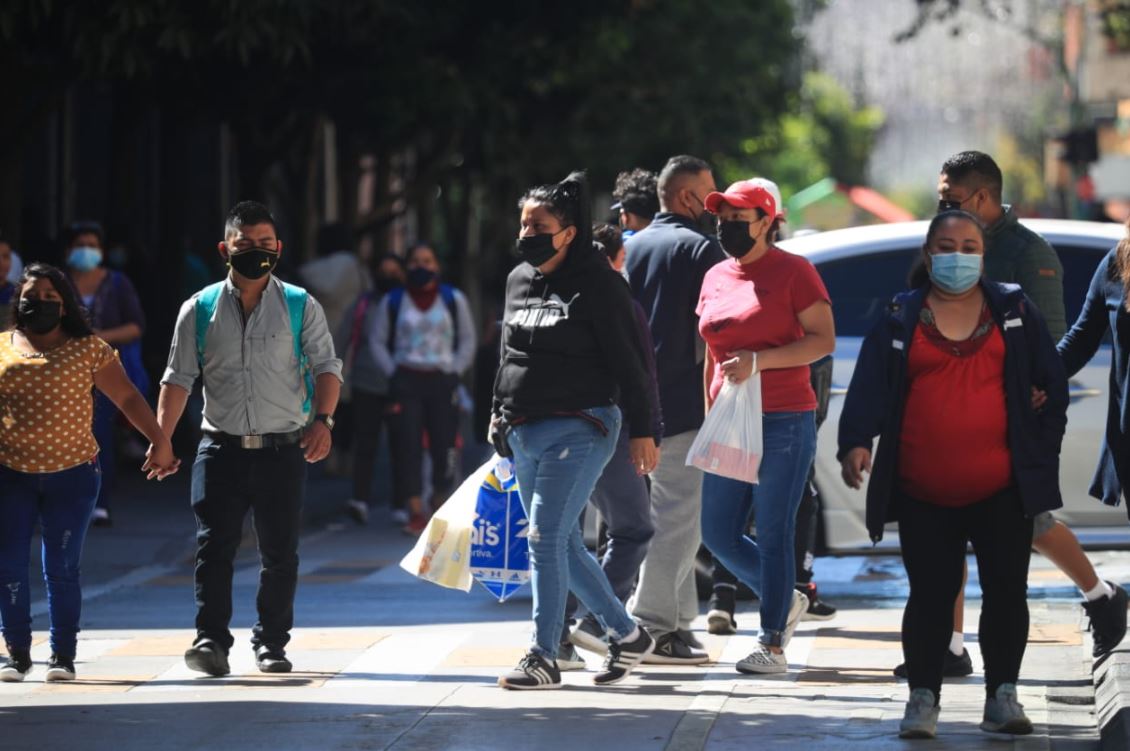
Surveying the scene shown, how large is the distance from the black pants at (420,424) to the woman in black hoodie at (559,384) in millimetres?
6428

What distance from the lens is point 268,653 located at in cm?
817

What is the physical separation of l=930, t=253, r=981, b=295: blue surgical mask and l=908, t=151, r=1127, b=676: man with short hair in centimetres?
130

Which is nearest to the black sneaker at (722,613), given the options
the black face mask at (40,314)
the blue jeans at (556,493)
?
the blue jeans at (556,493)

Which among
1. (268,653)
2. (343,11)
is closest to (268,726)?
(268,653)

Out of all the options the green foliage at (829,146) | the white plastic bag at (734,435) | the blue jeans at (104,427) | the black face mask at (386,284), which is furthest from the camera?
the green foliage at (829,146)

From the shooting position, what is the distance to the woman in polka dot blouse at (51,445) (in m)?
7.96

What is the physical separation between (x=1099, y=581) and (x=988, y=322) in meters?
1.81

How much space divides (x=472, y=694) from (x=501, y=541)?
84cm

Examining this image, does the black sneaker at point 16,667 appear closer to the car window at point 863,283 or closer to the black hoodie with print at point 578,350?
the black hoodie with print at point 578,350

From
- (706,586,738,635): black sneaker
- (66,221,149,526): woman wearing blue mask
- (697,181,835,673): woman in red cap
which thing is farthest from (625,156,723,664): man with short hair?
(66,221,149,526): woman wearing blue mask

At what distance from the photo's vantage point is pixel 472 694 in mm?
7695

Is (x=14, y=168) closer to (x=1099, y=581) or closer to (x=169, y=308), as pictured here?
(x=169, y=308)

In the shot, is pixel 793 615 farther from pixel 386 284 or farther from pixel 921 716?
pixel 386 284

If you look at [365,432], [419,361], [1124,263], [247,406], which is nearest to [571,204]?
[247,406]
